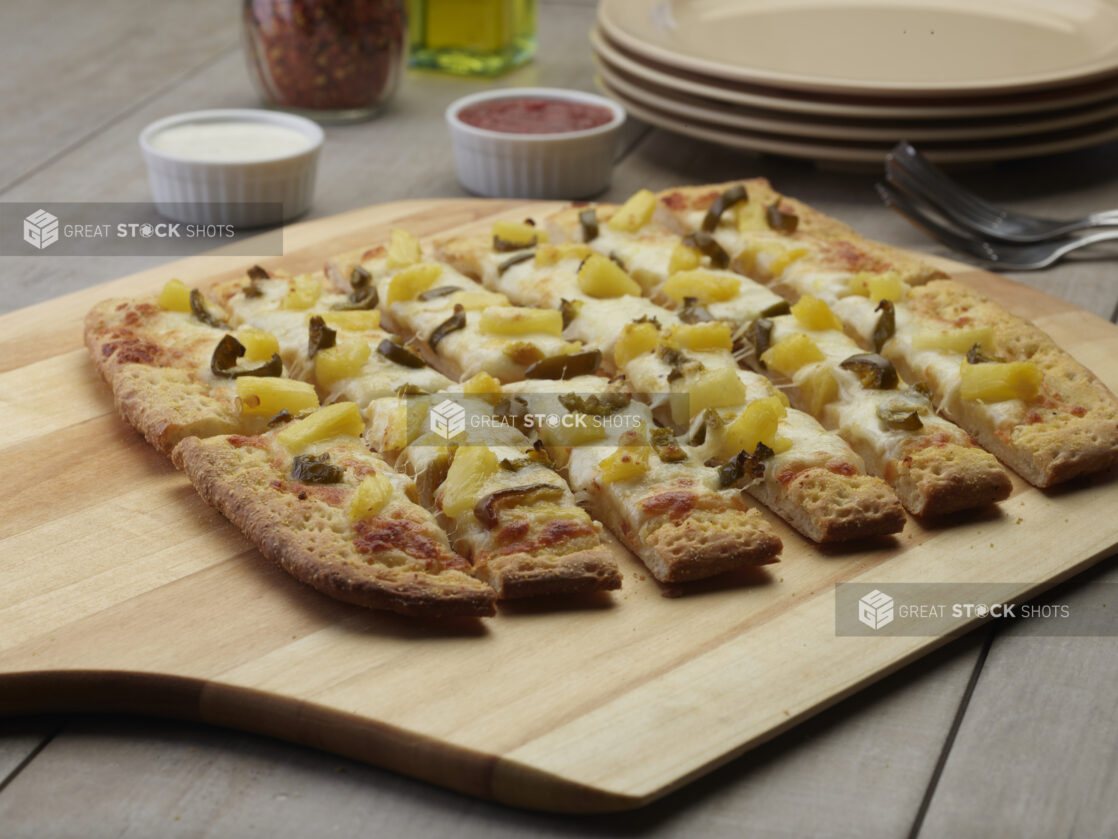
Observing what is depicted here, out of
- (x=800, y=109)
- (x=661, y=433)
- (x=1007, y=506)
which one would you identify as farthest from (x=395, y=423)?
(x=800, y=109)

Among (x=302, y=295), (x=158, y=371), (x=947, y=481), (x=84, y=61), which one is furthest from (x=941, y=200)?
(x=84, y=61)

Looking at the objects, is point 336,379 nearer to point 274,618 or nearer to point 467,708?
point 274,618

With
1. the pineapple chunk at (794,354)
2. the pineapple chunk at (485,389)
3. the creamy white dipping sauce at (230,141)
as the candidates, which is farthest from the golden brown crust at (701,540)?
the creamy white dipping sauce at (230,141)

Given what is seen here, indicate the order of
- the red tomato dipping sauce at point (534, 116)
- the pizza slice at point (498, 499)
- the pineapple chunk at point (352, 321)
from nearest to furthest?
1. the pizza slice at point (498, 499)
2. the pineapple chunk at point (352, 321)
3. the red tomato dipping sauce at point (534, 116)

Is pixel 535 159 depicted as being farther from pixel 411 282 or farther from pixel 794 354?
pixel 794 354

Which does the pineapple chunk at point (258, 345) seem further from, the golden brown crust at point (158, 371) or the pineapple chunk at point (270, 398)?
the pineapple chunk at point (270, 398)

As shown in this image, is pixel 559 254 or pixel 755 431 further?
pixel 559 254
